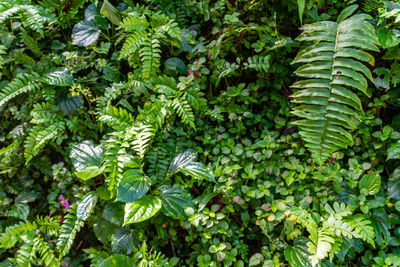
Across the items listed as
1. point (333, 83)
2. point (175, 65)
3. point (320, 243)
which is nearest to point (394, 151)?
point (333, 83)

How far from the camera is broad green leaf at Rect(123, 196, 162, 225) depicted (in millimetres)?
1707

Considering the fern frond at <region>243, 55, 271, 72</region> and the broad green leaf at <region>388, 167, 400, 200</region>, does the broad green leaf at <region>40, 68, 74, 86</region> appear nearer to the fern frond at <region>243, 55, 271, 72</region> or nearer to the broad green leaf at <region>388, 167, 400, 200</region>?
the fern frond at <region>243, 55, 271, 72</region>

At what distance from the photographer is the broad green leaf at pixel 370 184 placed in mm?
1766

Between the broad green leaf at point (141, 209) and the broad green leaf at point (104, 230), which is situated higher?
the broad green leaf at point (141, 209)

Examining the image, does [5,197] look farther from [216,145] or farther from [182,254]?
[216,145]

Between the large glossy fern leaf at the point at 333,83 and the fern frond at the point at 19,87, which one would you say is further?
the fern frond at the point at 19,87

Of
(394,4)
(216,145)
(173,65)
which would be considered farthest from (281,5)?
(216,145)

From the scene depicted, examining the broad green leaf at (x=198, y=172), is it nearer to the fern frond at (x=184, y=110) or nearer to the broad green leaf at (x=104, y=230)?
the fern frond at (x=184, y=110)

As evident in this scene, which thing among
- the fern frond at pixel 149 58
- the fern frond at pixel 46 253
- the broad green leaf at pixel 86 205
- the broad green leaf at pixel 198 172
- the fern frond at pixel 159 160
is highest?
the fern frond at pixel 149 58

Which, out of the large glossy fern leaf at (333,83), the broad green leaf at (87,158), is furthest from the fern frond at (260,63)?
the broad green leaf at (87,158)

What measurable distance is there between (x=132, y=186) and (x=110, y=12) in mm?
1730

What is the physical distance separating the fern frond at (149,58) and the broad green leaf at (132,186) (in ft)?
2.83

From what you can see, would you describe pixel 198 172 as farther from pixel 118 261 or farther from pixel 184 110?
pixel 118 261

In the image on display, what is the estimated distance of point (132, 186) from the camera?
1.80m
